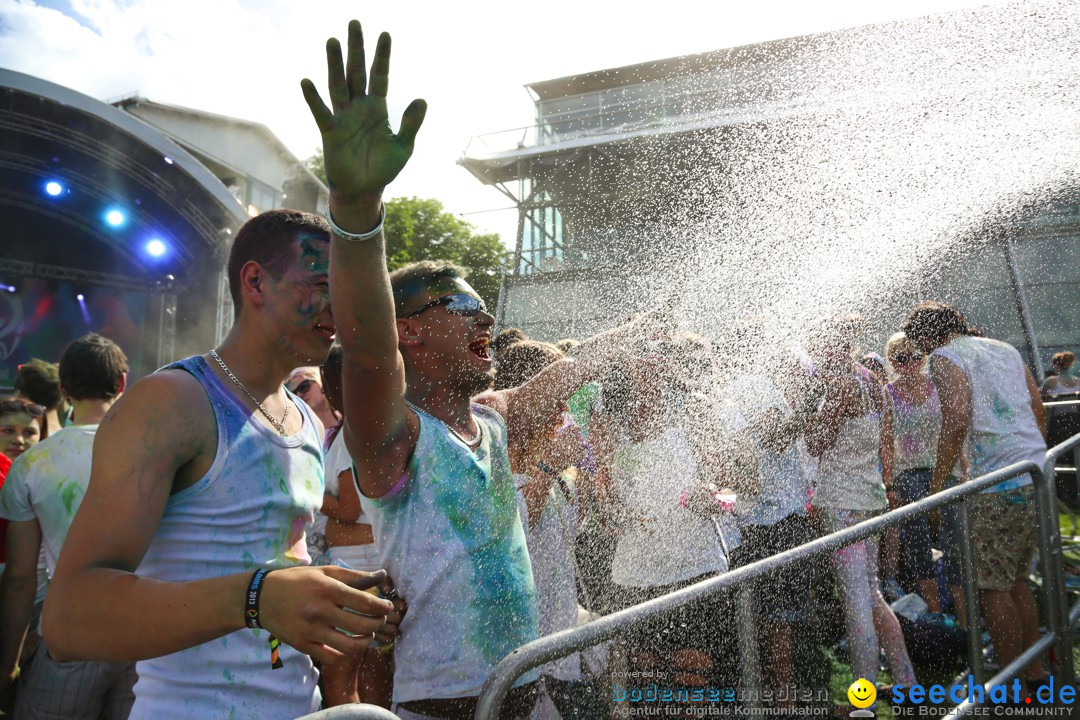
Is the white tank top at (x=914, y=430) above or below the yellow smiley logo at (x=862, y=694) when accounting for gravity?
above

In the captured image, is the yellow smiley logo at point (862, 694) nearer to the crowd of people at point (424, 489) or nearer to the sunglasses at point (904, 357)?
the crowd of people at point (424, 489)

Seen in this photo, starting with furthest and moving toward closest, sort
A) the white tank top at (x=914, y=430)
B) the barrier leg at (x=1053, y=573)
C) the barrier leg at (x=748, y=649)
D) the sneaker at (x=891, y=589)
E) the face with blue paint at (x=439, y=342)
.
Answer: the white tank top at (x=914, y=430), the sneaker at (x=891, y=589), the barrier leg at (x=1053, y=573), the face with blue paint at (x=439, y=342), the barrier leg at (x=748, y=649)

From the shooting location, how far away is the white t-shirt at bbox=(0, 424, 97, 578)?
2.71 metres

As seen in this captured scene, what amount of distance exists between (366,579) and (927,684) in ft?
14.2

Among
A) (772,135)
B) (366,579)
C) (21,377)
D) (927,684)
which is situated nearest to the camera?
(366,579)

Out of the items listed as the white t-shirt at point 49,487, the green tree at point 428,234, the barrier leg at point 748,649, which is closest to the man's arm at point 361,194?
the barrier leg at point 748,649

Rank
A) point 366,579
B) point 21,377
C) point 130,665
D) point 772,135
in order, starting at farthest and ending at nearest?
point 772,135 < point 21,377 < point 130,665 < point 366,579

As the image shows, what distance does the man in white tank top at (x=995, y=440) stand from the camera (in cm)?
345

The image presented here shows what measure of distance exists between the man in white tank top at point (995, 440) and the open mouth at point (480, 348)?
259 centimetres

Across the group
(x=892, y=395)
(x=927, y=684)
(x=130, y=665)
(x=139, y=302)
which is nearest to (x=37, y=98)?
(x=139, y=302)

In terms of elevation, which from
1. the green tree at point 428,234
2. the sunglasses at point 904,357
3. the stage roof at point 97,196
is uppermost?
the green tree at point 428,234

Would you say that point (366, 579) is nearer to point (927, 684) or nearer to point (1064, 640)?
point (1064, 640)

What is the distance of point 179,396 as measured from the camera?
1373 millimetres

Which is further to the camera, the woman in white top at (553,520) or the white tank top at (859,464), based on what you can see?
the white tank top at (859,464)
